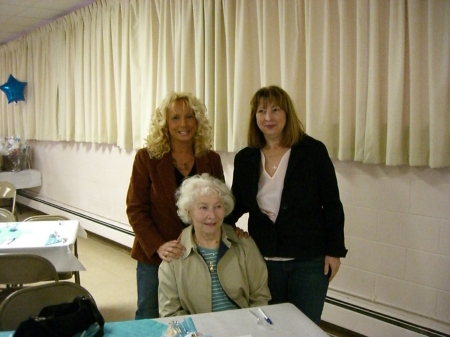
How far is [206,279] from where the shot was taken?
1.71m

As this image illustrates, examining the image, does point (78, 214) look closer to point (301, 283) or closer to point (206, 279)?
point (206, 279)

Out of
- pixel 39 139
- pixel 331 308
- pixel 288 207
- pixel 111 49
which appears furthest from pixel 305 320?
pixel 39 139

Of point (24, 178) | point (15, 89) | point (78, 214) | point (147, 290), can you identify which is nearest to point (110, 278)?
point (78, 214)

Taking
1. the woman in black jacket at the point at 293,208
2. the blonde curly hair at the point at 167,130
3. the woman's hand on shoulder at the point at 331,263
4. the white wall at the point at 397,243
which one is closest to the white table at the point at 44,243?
the blonde curly hair at the point at 167,130

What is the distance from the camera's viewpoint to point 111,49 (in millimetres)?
4652

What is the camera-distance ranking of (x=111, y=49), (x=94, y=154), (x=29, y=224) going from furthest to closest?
(x=94, y=154)
(x=111, y=49)
(x=29, y=224)

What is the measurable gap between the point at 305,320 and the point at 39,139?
20.1 feet

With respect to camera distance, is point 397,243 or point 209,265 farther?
point 397,243

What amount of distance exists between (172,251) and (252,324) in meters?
0.50

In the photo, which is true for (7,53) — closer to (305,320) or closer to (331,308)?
(331,308)

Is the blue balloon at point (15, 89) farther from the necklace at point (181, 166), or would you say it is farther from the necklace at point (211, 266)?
the necklace at point (211, 266)

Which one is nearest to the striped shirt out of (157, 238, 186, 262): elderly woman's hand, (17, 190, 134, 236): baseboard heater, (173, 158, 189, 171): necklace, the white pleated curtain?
(157, 238, 186, 262): elderly woman's hand

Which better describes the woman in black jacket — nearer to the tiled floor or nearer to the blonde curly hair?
the blonde curly hair

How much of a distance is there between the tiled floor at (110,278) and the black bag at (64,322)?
188 cm
